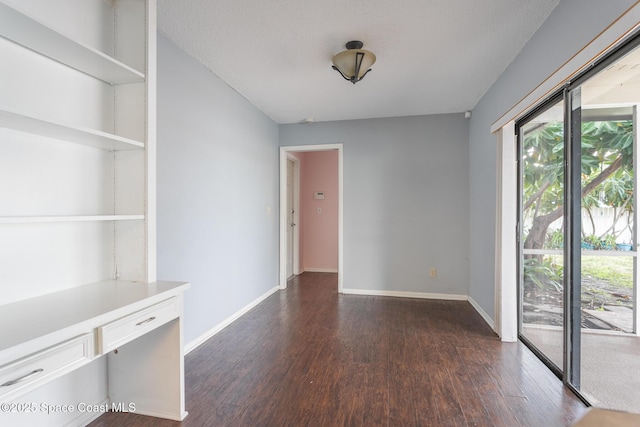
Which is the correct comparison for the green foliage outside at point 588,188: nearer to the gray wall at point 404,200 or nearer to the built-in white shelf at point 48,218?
the gray wall at point 404,200

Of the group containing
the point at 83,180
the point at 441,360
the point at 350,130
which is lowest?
the point at 441,360

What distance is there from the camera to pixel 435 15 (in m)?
2.01

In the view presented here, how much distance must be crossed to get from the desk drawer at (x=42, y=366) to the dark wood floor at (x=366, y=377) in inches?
31.5

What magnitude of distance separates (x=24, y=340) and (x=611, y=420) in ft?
5.11

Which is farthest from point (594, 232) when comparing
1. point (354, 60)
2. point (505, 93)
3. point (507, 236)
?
point (354, 60)

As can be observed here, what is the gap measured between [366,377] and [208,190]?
6.79 feet

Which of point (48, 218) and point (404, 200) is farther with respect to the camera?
point (404, 200)

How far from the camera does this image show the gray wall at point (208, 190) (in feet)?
7.61

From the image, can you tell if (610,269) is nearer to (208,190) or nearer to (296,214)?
(208,190)

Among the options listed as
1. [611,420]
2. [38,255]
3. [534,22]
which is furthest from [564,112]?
[38,255]

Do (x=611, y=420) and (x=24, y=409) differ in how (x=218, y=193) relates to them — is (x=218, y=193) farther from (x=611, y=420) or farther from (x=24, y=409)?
(x=611, y=420)

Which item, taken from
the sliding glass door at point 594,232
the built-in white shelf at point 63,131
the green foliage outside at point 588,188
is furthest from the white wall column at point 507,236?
the built-in white shelf at point 63,131

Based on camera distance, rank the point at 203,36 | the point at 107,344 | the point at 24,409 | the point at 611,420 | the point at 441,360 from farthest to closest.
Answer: the point at 441,360 → the point at 203,36 → the point at 24,409 → the point at 107,344 → the point at 611,420

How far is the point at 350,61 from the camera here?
2365 millimetres
